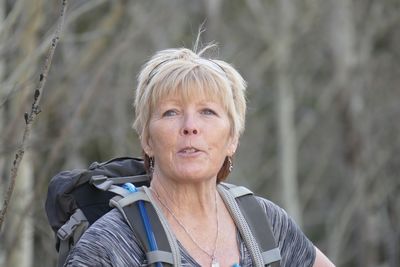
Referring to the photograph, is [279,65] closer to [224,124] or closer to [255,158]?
[255,158]

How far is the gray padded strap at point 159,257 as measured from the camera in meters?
3.45

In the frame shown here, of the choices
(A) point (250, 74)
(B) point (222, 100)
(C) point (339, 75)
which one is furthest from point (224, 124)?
(A) point (250, 74)

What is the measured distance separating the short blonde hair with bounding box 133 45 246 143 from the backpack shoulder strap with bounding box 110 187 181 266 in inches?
10.8

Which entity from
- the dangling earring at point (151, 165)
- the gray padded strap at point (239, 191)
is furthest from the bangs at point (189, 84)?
the gray padded strap at point (239, 191)

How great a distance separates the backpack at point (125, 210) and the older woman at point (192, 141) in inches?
1.7

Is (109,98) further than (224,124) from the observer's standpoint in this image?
Yes

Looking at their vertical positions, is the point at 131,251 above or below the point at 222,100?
below

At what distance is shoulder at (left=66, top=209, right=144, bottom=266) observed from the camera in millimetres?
3469

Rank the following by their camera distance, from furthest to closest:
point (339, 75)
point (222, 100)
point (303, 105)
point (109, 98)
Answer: point (303, 105)
point (339, 75)
point (109, 98)
point (222, 100)

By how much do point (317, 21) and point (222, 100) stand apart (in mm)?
19846

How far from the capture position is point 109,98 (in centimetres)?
1497

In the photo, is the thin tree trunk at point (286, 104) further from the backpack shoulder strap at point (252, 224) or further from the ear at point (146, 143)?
the ear at point (146, 143)

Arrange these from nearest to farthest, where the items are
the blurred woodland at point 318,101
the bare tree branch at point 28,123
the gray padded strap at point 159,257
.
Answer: the bare tree branch at point 28,123
the gray padded strap at point 159,257
the blurred woodland at point 318,101

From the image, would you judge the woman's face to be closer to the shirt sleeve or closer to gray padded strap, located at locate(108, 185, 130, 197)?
gray padded strap, located at locate(108, 185, 130, 197)
